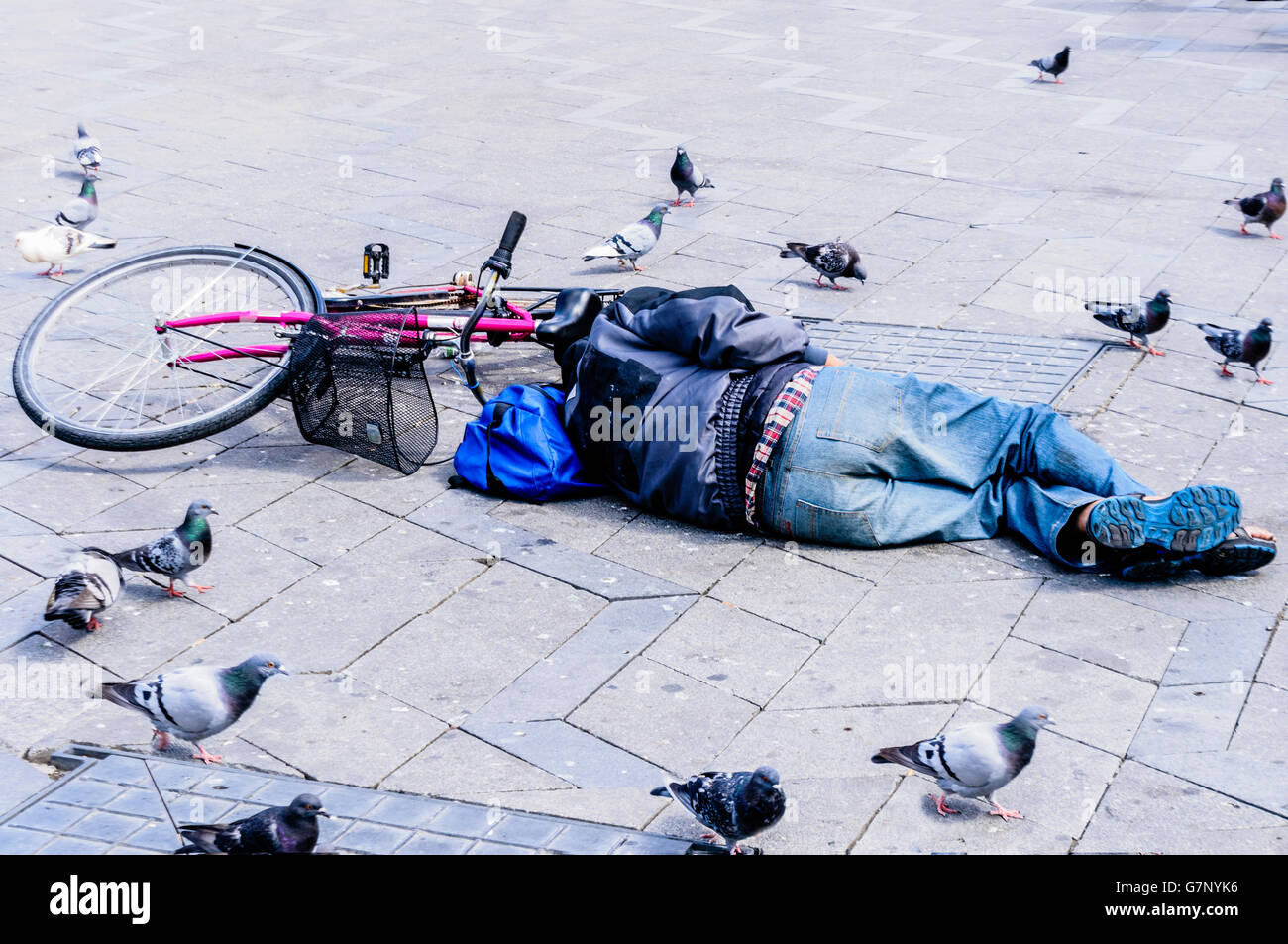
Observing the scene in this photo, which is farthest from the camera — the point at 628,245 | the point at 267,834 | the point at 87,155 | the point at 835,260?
the point at 87,155

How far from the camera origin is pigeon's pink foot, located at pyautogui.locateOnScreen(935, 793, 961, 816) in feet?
11.7

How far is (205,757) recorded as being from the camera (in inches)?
149

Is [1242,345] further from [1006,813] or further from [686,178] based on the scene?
[686,178]

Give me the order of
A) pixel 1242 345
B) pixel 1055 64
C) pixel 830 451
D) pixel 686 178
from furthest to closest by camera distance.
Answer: pixel 1055 64 < pixel 686 178 < pixel 1242 345 < pixel 830 451

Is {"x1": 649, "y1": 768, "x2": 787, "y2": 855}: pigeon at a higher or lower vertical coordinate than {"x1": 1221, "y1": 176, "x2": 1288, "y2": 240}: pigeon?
lower

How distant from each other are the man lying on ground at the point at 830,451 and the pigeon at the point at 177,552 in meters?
1.57

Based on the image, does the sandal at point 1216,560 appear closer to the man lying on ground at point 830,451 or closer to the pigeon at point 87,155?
the man lying on ground at point 830,451

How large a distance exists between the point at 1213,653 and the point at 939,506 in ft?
3.68

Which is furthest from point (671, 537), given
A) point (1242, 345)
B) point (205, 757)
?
point (1242, 345)

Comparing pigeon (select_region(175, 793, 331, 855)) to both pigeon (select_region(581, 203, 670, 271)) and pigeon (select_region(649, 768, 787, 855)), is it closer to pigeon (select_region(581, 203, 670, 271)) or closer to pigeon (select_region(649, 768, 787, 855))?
pigeon (select_region(649, 768, 787, 855))

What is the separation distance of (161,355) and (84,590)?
6.38 ft

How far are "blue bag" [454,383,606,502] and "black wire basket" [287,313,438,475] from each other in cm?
24

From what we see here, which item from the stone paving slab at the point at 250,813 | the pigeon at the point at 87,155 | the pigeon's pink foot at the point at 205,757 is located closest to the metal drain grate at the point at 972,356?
the stone paving slab at the point at 250,813

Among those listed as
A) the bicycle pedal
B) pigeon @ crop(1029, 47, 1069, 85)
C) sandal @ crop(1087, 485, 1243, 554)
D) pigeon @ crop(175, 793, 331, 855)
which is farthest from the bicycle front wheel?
pigeon @ crop(1029, 47, 1069, 85)
